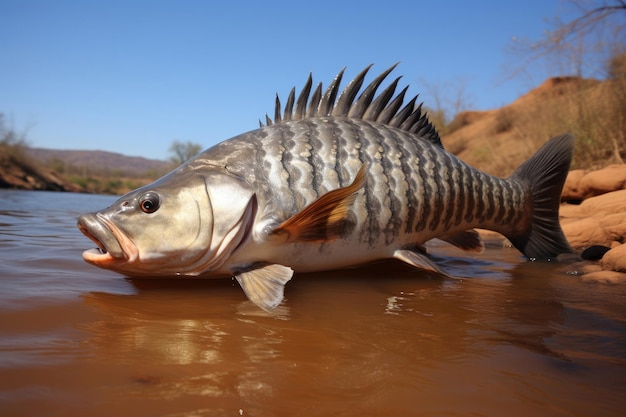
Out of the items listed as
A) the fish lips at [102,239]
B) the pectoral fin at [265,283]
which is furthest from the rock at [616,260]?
the fish lips at [102,239]

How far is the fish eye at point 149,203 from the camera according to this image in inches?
105

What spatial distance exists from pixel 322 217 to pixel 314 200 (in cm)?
15

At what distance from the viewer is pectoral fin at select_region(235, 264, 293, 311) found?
7.90 ft

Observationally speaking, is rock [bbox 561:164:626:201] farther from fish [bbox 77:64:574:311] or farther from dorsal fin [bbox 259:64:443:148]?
dorsal fin [bbox 259:64:443:148]

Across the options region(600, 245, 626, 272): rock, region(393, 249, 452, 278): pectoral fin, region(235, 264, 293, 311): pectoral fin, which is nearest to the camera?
region(235, 264, 293, 311): pectoral fin

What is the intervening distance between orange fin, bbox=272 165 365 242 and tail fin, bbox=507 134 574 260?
247 cm

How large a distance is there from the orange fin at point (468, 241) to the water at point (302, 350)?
1243 mm

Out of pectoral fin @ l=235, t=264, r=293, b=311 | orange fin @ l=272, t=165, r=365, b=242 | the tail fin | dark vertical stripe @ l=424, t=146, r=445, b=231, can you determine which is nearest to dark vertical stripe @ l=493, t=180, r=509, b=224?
the tail fin

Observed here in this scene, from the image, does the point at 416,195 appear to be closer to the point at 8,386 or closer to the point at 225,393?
the point at 225,393

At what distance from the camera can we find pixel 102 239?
2572 mm

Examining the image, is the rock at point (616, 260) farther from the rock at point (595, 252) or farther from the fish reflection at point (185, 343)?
the fish reflection at point (185, 343)

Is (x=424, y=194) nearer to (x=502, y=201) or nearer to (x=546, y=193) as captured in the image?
(x=502, y=201)

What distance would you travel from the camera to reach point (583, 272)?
12.6 feet

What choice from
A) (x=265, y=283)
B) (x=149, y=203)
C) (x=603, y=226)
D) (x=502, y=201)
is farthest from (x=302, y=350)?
(x=603, y=226)
